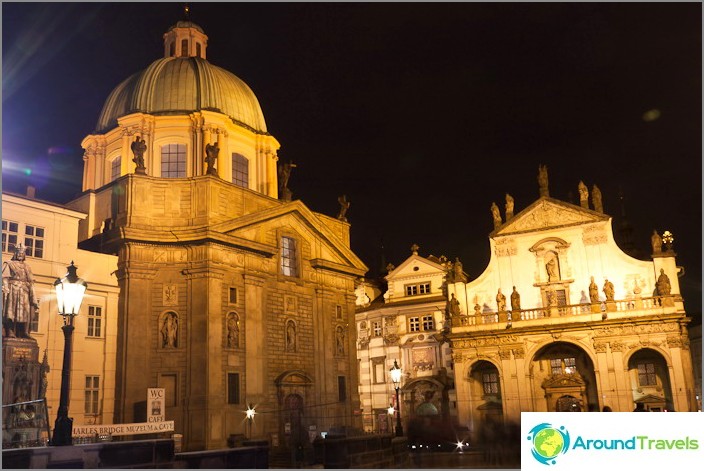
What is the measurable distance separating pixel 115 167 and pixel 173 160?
3.34m

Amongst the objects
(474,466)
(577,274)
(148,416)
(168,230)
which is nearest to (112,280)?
(168,230)

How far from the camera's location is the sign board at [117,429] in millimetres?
24281

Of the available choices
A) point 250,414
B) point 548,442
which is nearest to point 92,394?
point 250,414

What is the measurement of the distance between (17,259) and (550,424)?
20.9 metres

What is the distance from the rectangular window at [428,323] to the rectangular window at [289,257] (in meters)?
15.9

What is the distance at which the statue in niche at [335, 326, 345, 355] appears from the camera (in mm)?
40131

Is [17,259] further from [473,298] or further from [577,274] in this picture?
[577,274]

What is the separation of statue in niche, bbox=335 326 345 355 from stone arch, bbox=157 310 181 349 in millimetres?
10719

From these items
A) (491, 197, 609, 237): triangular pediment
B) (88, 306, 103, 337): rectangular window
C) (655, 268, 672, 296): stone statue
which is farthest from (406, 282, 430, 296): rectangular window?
(88, 306, 103, 337): rectangular window

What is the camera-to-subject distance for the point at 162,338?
31.6 meters

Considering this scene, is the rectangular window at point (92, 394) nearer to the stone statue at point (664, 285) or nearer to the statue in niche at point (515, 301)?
the statue in niche at point (515, 301)

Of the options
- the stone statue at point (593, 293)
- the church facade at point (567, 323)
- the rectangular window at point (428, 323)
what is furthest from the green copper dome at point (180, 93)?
the stone statue at point (593, 293)

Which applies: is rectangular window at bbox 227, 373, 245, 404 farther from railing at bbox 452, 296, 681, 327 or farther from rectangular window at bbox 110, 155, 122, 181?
railing at bbox 452, 296, 681, 327

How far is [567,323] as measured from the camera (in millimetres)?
41469
